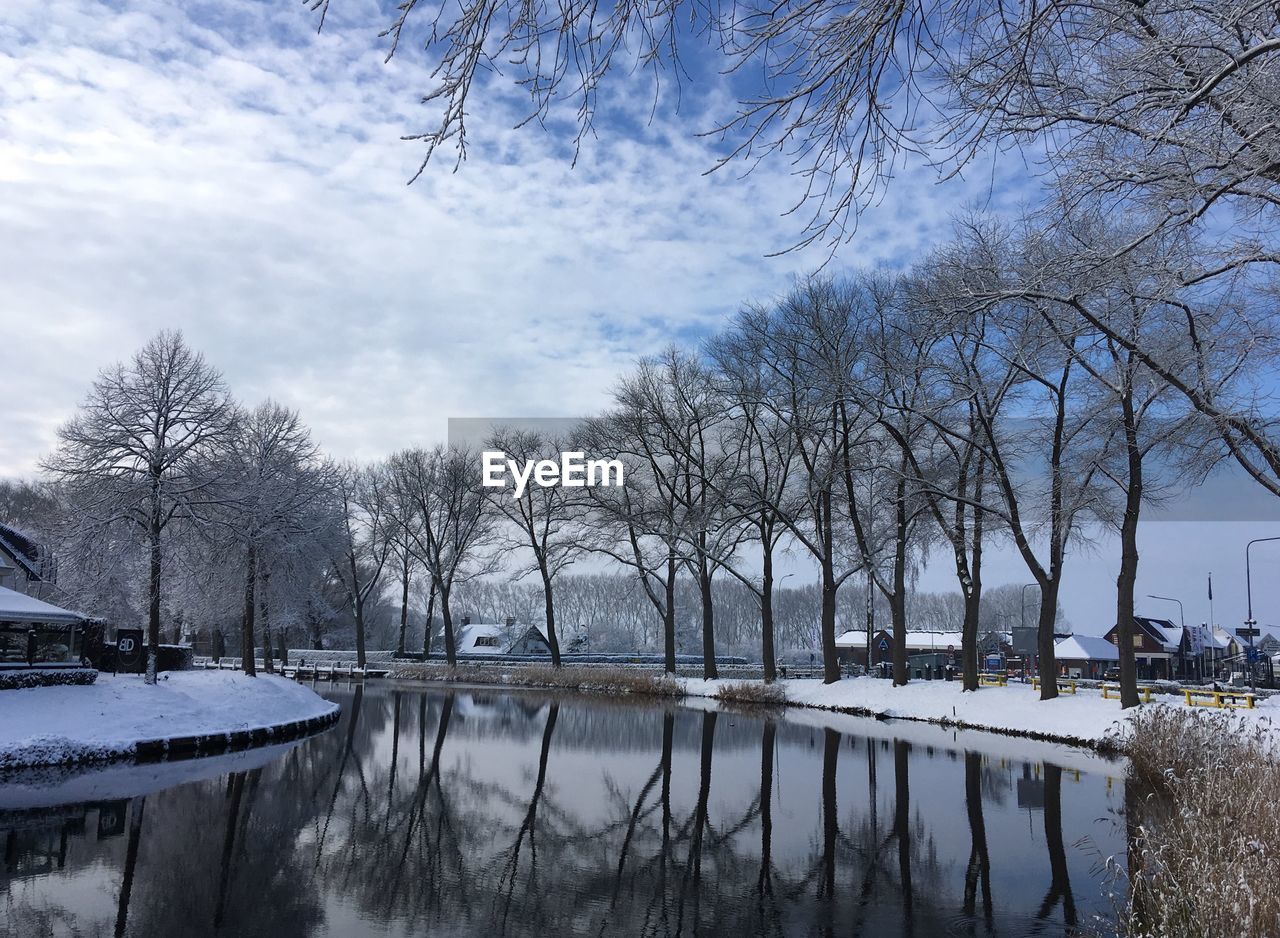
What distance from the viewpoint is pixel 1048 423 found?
28.2m

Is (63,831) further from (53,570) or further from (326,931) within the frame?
(53,570)

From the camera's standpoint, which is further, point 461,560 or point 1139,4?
point 461,560

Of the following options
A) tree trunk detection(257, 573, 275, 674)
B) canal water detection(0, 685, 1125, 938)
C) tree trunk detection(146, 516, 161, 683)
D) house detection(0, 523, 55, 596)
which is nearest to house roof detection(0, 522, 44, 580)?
house detection(0, 523, 55, 596)

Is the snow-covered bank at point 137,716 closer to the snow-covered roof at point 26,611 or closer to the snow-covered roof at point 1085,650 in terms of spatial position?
the snow-covered roof at point 26,611

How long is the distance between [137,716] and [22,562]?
16.7 meters

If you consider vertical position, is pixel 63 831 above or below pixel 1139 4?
below

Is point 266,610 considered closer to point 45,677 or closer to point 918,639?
point 45,677

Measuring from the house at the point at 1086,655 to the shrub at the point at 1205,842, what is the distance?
54.4 metres

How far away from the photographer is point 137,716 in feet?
67.6

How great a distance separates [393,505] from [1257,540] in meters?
49.1

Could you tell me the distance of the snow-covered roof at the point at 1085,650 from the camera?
217 feet

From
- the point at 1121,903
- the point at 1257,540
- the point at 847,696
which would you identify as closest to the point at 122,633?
the point at 847,696

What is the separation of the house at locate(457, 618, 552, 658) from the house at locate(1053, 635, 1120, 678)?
3904cm

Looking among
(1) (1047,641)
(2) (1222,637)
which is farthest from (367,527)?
(2) (1222,637)
